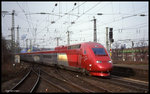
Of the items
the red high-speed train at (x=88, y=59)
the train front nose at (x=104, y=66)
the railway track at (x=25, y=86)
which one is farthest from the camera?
the red high-speed train at (x=88, y=59)

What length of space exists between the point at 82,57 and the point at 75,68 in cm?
230

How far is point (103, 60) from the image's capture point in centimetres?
1562

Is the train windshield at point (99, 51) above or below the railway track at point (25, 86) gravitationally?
above

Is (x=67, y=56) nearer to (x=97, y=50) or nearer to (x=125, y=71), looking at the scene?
(x=97, y=50)

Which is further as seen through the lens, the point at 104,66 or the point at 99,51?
the point at 99,51

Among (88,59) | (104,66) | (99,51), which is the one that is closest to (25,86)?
(88,59)

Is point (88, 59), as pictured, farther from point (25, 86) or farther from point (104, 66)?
point (25, 86)

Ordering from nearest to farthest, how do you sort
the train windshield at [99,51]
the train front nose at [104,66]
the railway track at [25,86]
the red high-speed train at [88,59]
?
the railway track at [25,86]
the train front nose at [104,66]
the red high-speed train at [88,59]
the train windshield at [99,51]

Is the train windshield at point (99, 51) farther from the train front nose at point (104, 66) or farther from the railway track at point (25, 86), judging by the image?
the railway track at point (25, 86)

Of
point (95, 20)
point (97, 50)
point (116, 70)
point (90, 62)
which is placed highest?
point (95, 20)

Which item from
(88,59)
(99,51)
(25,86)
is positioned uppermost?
(99,51)

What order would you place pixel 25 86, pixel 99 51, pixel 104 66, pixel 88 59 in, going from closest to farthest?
pixel 25 86 < pixel 104 66 < pixel 88 59 < pixel 99 51

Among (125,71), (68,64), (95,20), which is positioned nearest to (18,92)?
(68,64)

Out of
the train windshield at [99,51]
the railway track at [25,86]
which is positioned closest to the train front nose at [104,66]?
the train windshield at [99,51]
